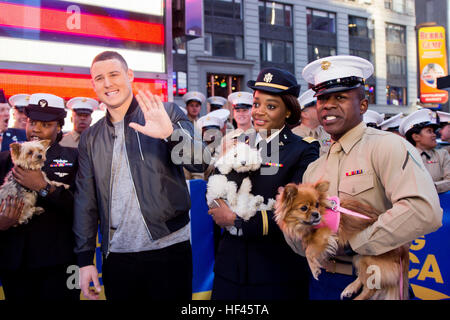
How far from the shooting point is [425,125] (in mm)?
6504

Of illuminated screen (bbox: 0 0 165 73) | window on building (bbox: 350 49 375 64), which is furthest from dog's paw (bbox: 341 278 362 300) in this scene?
window on building (bbox: 350 49 375 64)

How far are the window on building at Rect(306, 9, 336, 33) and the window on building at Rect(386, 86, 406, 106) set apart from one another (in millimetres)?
8613

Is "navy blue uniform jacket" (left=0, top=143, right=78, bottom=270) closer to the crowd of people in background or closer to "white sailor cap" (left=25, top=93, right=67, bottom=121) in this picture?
the crowd of people in background

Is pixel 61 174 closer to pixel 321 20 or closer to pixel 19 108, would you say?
pixel 19 108

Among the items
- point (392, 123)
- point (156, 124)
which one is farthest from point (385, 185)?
point (392, 123)

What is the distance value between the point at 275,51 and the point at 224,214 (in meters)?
29.1

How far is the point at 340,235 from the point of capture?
2.07 metres

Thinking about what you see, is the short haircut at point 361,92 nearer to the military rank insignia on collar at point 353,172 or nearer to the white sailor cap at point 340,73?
the white sailor cap at point 340,73

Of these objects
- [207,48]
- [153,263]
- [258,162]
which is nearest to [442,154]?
[258,162]
